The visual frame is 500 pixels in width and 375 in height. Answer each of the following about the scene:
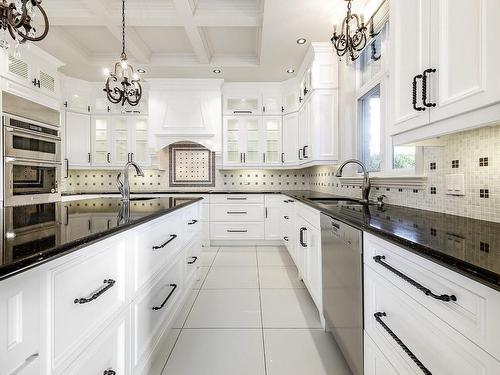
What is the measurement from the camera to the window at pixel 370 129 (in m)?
2.71

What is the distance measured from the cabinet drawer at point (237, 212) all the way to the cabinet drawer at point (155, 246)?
7.57ft

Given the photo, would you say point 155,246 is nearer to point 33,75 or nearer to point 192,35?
point 192,35

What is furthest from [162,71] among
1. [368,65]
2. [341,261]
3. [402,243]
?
[402,243]

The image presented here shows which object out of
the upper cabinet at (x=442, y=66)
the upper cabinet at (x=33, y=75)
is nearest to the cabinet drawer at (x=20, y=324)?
the upper cabinet at (x=442, y=66)

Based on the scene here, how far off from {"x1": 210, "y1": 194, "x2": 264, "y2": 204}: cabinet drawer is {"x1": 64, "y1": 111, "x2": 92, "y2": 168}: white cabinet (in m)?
2.42

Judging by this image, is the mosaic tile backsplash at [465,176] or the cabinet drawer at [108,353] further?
the mosaic tile backsplash at [465,176]

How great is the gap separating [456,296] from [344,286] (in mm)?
823

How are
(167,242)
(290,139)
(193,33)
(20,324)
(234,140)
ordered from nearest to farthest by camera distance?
(20,324) → (167,242) → (193,33) → (290,139) → (234,140)

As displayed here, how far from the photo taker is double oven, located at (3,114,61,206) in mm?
3051

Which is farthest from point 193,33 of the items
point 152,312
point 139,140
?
point 152,312

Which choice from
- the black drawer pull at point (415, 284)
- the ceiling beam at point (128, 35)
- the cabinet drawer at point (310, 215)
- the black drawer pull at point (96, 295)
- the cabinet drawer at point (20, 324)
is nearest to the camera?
the cabinet drawer at point (20, 324)

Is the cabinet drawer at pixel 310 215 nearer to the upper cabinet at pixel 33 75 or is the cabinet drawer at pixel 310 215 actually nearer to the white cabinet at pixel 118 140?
the white cabinet at pixel 118 140

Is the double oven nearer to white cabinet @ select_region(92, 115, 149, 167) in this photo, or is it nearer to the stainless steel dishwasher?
white cabinet @ select_region(92, 115, 149, 167)

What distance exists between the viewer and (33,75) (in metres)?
3.41
